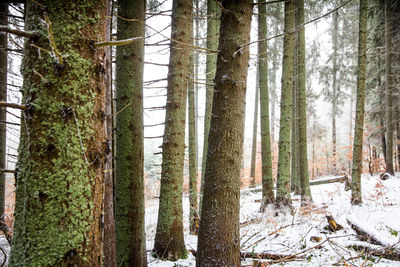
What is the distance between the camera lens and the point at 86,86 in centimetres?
151

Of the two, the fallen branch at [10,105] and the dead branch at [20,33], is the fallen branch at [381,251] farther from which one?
the dead branch at [20,33]

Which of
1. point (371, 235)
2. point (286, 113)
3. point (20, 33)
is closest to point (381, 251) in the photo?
point (371, 235)

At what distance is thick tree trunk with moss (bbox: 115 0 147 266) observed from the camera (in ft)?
10.5

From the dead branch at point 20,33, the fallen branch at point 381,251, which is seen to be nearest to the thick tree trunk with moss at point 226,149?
the dead branch at point 20,33

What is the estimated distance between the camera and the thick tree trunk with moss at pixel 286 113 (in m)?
6.57

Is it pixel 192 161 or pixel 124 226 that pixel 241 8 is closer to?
pixel 124 226

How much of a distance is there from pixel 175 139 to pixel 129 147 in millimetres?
1023

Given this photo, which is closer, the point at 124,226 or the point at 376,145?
the point at 124,226

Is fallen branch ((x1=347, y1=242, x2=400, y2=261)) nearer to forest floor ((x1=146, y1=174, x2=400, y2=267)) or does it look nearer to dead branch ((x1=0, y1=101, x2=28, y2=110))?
forest floor ((x1=146, y1=174, x2=400, y2=267))

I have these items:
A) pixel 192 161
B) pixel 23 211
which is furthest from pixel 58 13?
pixel 192 161

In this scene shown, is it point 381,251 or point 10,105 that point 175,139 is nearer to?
point 10,105

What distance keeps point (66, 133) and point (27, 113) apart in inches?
9.6

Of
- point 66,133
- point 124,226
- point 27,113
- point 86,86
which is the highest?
point 86,86

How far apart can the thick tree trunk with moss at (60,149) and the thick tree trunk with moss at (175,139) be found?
2.57 m
